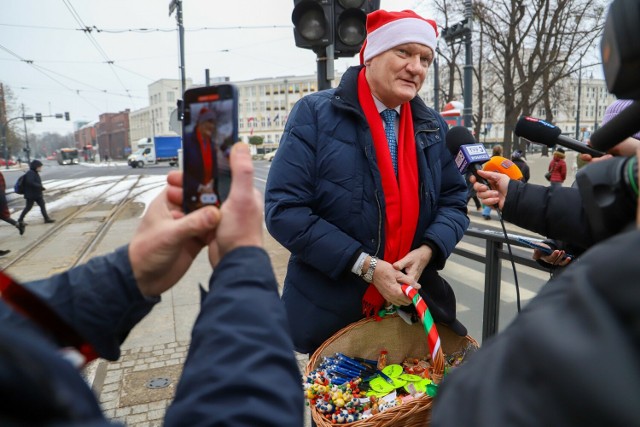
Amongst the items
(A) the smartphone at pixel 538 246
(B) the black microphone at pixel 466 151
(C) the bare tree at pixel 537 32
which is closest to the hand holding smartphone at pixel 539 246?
(A) the smartphone at pixel 538 246

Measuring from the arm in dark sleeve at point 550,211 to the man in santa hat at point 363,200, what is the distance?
1.63 ft

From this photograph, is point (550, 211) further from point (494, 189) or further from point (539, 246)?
point (539, 246)

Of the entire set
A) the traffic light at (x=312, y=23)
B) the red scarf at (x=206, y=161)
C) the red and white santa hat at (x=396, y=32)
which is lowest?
the red scarf at (x=206, y=161)

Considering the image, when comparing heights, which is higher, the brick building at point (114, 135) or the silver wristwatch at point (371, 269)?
the brick building at point (114, 135)

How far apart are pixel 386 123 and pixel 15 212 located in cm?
1496

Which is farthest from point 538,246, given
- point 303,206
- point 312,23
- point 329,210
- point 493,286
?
point 312,23

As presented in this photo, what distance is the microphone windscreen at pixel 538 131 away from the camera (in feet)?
5.38

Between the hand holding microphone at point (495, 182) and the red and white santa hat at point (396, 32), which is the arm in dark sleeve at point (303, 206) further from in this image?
the hand holding microphone at point (495, 182)

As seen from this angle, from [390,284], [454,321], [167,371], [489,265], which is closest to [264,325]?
[390,284]

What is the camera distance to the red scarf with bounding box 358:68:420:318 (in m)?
1.89

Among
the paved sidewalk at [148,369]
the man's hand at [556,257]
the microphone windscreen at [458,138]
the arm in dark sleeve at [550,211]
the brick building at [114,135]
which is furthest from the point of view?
the brick building at [114,135]

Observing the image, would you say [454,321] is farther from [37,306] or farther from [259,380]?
[37,306]

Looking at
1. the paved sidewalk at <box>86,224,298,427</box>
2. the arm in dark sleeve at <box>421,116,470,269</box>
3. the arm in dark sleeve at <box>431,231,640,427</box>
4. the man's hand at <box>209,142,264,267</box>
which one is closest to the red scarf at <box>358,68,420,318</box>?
the arm in dark sleeve at <box>421,116,470,269</box>

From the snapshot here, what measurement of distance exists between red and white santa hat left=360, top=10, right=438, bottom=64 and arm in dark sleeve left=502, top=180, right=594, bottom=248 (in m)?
0.90
